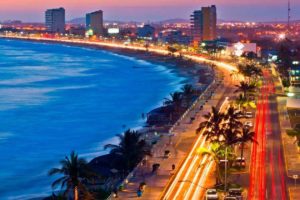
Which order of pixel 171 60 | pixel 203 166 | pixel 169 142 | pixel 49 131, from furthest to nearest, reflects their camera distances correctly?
Result: pixel 171 60 → pixel 49 131 → pixel 169 142 → pixel 203 166

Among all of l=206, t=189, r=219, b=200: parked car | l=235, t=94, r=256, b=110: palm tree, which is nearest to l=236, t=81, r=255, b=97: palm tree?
l=235, t=94, r=256, b=110: palm tree

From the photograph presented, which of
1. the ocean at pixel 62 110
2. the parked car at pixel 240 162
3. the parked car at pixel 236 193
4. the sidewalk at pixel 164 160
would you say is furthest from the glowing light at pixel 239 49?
the parked car at pixel 236 193

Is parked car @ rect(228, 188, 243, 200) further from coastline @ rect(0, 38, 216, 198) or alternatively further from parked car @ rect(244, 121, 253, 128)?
coastline @ rect(0, 38, 216, 198)

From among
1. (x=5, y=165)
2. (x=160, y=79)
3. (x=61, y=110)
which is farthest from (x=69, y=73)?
(x=5, y=165)

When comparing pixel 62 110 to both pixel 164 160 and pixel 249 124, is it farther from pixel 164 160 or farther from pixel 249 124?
pixel 164 160

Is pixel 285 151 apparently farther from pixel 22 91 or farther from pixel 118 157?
pixel 22 91

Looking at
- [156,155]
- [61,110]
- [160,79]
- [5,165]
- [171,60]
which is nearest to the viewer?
[156,155]
